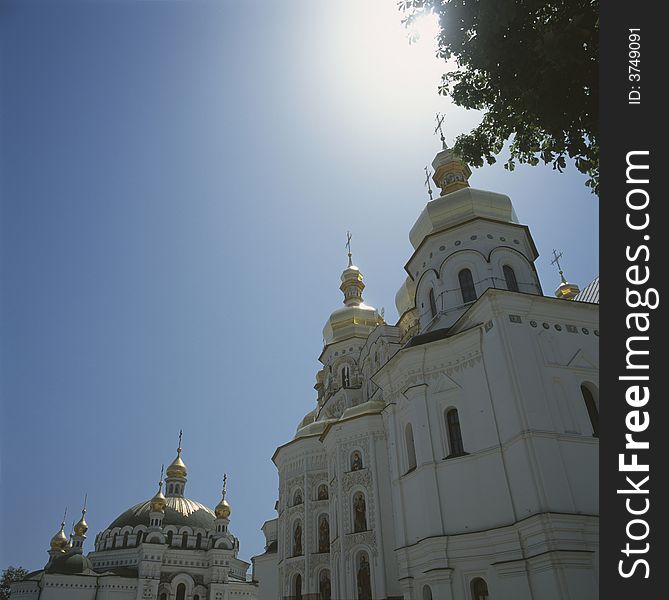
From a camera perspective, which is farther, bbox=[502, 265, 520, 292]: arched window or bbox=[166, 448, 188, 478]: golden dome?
bbox=[166, 448, 188, 478]: golden dome

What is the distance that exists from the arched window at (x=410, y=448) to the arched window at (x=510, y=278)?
6.49m

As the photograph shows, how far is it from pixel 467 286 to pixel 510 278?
1627 millimetres

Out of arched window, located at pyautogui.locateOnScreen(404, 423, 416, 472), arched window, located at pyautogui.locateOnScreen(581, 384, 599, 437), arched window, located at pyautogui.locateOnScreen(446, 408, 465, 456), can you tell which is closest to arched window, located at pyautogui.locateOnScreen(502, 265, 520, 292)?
arched window, located at pyautogui.locateOnScreen(581, 384, 599, 437)

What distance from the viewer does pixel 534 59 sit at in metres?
8.37

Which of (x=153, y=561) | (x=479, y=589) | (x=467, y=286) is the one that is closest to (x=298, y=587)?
(x=479, y=589)

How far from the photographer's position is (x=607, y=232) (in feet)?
18.4

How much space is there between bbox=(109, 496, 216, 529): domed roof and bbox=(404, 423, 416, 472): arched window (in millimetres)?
36346

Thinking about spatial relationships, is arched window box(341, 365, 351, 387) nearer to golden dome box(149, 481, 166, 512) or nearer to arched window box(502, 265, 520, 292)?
arched window box(502, 265, 520, 292)

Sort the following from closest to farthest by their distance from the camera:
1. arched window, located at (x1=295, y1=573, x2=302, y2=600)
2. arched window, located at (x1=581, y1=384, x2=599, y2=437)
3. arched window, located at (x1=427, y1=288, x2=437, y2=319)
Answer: arched window, located at (x1=581, y1=384, x2=599, y2=437) → arched window, located at (x1=427, y1=288, x2=437, y2=319) → arched window, located at (x1=295, y1=573, x2=302, y2=600)

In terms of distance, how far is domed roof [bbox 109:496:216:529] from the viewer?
154ft

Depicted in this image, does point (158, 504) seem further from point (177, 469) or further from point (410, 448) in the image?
point (410, 448)

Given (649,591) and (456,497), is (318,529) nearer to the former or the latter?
(456,497)

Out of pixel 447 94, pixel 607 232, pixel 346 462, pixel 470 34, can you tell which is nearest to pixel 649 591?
pixel 607 232

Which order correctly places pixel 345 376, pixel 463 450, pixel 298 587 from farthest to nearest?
1. pixel 345 376
2. pixel 298 587
3. pixel 463 450
